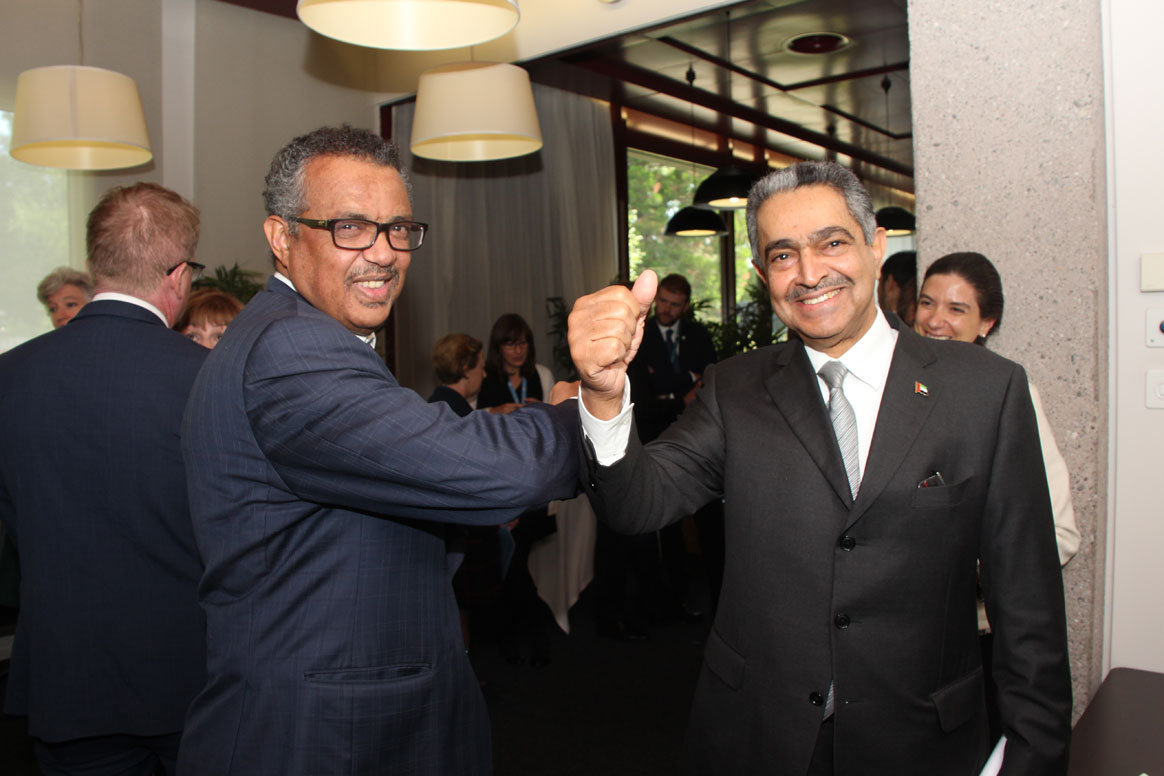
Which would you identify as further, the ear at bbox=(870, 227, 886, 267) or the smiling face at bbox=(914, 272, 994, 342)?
the smiling face at bbox=(914, 272, 994, 342)

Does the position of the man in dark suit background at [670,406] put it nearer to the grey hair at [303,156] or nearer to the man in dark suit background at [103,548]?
the man in dark suit background at [103,548]

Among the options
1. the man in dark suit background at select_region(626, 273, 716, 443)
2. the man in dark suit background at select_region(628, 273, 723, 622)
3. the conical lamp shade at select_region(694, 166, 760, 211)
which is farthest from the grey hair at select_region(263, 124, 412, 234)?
the conical lamp shade at select_region(694, 166, 760, 211)

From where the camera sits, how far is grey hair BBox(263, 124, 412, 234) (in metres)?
1.37

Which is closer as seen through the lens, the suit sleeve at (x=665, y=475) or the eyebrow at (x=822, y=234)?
the suit sleeve at (x=665, y=475)

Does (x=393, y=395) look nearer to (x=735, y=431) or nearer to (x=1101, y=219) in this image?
(x=735, y=431)

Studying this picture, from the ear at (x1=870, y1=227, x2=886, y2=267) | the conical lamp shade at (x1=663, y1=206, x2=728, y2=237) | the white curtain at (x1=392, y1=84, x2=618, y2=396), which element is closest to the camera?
the ear at (x1=870, y1=227, x2=886, y2=267)

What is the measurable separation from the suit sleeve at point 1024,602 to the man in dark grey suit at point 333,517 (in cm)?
72

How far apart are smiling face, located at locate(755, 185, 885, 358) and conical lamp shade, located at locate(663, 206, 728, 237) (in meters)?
6.71

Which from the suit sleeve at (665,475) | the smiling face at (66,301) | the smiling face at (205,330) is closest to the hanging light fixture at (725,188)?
the smiling face at (66,301)

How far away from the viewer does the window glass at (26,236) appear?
472 centimetres

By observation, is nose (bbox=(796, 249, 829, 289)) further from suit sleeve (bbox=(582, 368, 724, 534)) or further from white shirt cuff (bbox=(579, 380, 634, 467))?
white shirt cuff (bbox=(579, 380, 634, 467))

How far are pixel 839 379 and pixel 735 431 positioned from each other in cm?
21

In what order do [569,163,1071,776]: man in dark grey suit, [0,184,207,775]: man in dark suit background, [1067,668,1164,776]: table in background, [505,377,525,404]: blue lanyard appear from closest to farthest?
[569,163,1071,776]: man in dark grey suit
[1067,668,1164,776]: table in background
[0,184,207,775]: man in dark suit background
[505,377,525,404]: blue lanyard

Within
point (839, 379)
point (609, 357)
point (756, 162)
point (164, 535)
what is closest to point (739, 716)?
point (839, 379)
